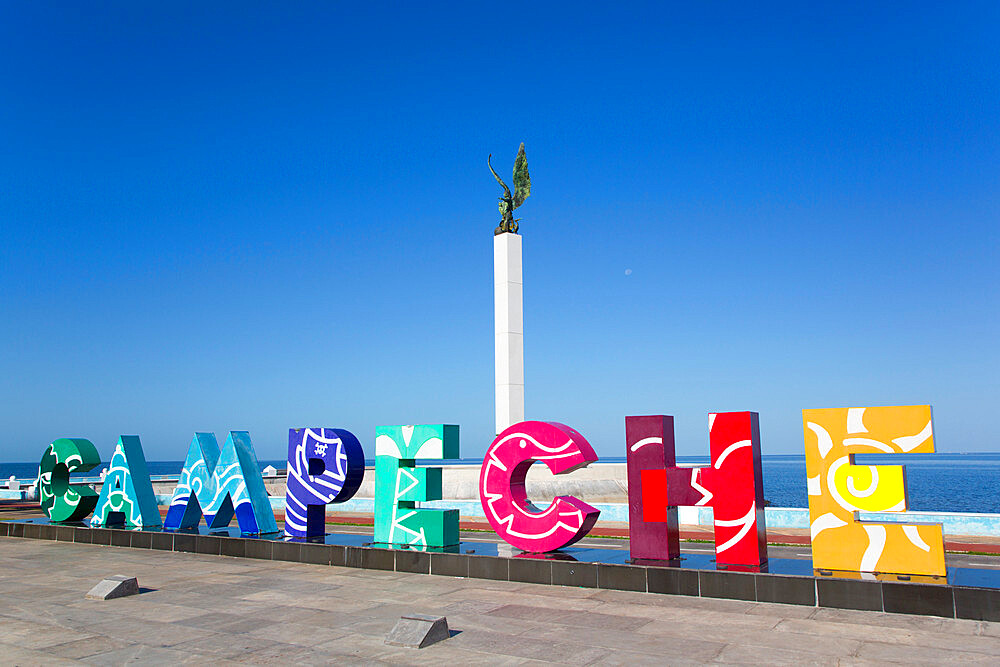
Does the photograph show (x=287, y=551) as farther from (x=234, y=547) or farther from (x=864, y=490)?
(x=864, y=490)

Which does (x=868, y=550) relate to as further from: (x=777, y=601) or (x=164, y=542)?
(x=164, y=542)

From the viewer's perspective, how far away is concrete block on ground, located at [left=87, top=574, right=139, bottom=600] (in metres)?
12.9

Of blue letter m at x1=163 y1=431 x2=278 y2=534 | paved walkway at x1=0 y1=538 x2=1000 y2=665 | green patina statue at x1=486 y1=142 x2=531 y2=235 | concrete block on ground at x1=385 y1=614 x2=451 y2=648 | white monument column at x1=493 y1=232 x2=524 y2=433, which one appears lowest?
paved walkway at x1=0 y1=538 x2=1000 y2=665

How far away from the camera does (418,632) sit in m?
9.52

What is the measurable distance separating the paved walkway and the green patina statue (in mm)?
22203

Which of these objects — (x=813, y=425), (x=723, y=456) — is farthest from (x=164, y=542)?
(x=813, y=425)

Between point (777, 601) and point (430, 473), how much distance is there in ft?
24.1

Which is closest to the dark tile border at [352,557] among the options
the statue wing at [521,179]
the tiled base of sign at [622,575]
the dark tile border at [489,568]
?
the tiled base of sign at [622,575]

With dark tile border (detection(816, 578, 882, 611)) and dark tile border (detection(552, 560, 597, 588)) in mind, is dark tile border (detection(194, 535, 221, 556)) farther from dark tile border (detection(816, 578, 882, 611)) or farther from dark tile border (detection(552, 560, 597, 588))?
dark tile border (detection(816, 578, 882, 611))

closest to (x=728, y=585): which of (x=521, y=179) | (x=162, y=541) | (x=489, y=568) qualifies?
(x=489, y=568)

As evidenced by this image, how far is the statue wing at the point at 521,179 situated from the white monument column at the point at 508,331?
3.01 m

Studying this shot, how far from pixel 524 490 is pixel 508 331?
18.9 meters

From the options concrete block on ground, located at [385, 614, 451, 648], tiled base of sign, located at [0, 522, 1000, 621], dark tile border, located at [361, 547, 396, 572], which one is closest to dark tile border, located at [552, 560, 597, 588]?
tiled base of sign, located at [0, 522, 1000, 621]

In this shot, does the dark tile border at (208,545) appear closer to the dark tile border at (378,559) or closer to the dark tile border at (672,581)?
the dark tile border at (378,559)
